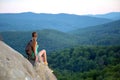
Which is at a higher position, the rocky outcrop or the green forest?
the rocky outcrop

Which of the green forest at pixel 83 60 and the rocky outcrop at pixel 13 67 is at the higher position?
the rocky outcrop at pixel 13 67

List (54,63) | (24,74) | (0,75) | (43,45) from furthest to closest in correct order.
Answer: (43,45), (54,63), (24,74), (0,75)

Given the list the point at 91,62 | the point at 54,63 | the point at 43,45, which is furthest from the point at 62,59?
the point at 43,45

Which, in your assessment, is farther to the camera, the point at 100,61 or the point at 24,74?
the point at 100,61

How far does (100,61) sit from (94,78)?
19621mm

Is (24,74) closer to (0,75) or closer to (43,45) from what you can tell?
(0,75)

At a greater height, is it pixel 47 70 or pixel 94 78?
pixel 47 70

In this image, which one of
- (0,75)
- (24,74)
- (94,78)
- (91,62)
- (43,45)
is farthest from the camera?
(43,45)

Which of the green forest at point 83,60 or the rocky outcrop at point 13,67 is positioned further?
the green forest at point 83,60

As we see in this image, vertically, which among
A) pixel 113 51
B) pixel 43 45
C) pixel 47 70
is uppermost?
pixel 47 70

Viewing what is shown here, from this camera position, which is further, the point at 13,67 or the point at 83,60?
the point at 83,60

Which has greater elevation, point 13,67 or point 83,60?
point 13,67

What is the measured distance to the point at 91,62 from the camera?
3573 inches

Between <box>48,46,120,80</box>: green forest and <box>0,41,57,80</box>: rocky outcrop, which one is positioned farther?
<box>48,46,120,80</box>: green forest
